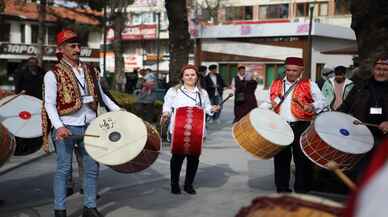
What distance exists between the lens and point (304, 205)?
2.38 metres

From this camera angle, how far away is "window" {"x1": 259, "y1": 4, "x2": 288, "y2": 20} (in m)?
52.3

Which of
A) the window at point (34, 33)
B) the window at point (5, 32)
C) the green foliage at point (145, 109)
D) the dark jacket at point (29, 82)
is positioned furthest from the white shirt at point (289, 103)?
the window at point (34, 33)

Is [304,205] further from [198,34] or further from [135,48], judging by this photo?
[135,48]

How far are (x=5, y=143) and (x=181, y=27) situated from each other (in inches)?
338

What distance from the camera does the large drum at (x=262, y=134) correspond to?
5930 mm

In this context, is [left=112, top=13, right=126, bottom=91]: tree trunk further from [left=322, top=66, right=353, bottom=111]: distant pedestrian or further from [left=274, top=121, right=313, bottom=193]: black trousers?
[left=274, top=121, right=313, bottom=193]: black trousers

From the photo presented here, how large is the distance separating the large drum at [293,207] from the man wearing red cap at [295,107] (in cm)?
405

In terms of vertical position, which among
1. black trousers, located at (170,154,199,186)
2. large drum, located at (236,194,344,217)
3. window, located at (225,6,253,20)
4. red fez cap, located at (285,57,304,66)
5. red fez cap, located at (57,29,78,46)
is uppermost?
window, located at (225,6,253,20)

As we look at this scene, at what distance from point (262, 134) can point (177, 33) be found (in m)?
7.73

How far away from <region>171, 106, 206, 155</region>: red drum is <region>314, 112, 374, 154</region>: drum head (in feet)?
4.08

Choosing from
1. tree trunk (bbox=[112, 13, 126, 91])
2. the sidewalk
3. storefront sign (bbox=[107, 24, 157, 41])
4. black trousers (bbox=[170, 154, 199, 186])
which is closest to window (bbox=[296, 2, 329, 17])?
storefront sign (bbox=[107, 24, 157, 41])

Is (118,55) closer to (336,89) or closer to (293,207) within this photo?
(336,89)

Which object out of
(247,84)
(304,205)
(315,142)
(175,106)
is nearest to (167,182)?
(175,106)

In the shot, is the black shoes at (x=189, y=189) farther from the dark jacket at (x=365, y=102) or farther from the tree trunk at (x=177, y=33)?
the tree trunk at (x=177, y=33)
